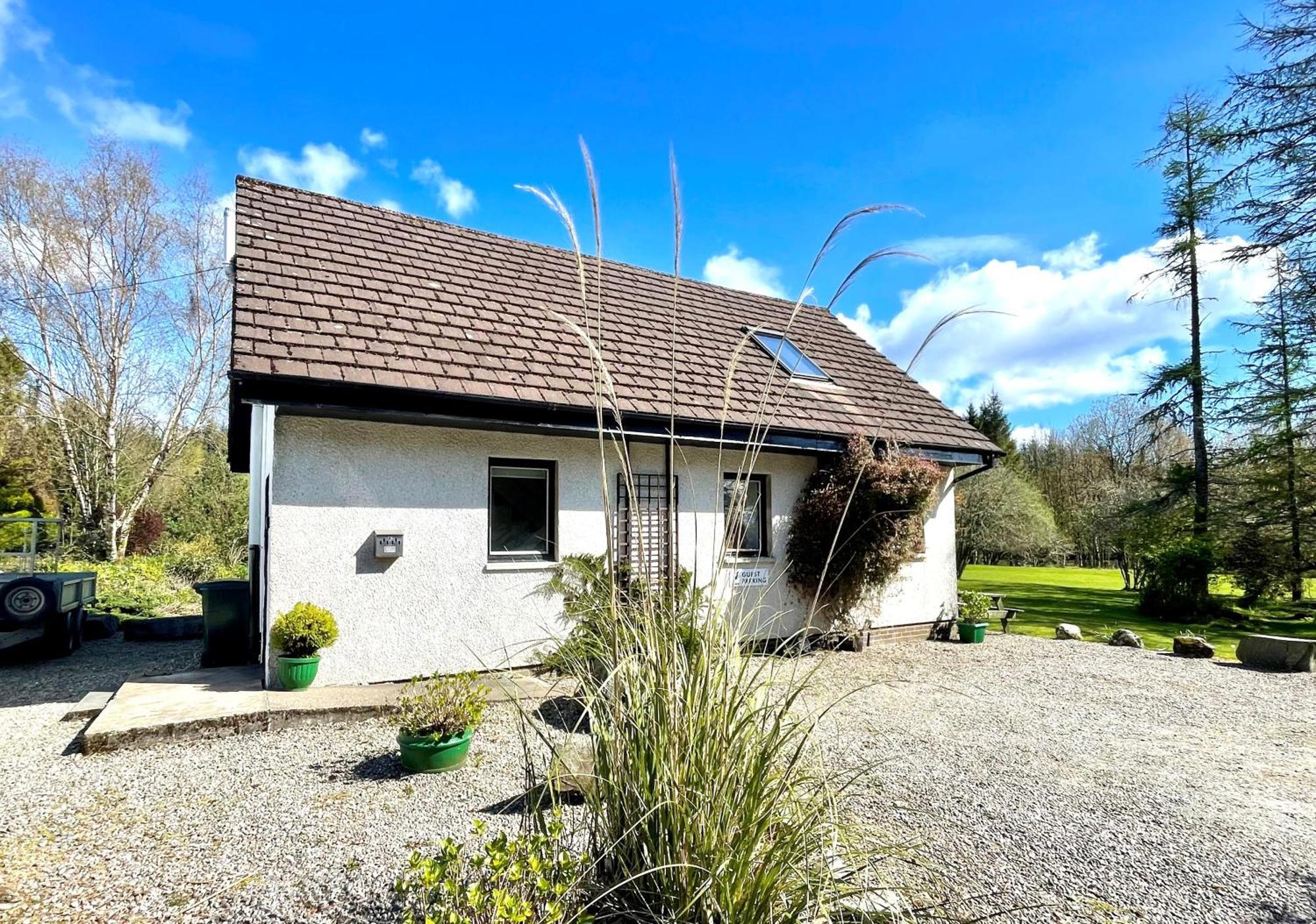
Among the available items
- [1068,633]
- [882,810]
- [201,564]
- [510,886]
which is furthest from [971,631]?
[201,564]

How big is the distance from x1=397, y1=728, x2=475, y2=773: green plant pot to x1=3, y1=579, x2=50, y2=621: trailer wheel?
6255mm

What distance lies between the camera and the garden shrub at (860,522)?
8289mm

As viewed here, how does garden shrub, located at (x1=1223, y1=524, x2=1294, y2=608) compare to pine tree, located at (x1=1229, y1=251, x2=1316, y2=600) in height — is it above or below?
below

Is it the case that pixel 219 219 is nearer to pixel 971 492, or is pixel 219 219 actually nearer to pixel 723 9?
pixel 723 9

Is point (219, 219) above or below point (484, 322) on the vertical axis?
above

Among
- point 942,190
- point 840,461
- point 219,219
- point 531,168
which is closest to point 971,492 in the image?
point 840,461

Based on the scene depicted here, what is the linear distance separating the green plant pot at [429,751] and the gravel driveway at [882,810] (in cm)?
13

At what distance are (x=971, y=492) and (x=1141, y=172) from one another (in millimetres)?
10900

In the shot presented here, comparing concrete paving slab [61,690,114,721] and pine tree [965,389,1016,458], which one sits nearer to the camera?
concrete paving slab [61,690,114,721]

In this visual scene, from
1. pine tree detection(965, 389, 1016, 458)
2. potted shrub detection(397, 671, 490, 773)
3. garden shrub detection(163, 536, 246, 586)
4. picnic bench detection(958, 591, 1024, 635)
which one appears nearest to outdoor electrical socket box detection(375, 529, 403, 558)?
potted shrub detection(397, 671, 490, 773)

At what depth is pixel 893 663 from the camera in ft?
27.1

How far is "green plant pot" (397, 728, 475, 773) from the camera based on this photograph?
4.20 metres

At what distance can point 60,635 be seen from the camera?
25.9ft

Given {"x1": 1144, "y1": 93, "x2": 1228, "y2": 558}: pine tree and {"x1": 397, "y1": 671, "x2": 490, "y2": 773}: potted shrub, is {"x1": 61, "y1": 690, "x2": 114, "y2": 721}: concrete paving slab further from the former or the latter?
{"x1": 1144, "y1": 93, "x2": 1228, "y2": 558}: pine tree
